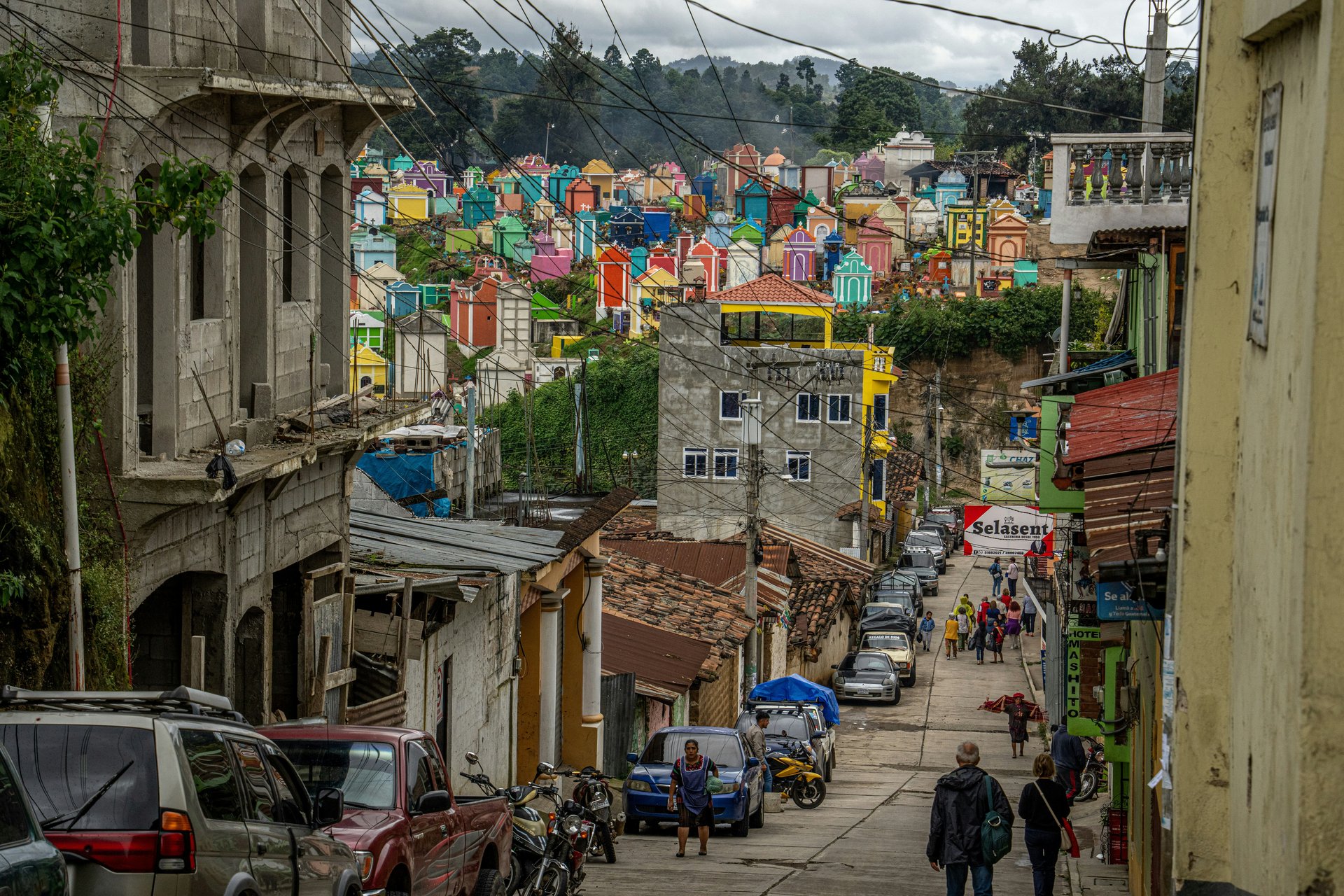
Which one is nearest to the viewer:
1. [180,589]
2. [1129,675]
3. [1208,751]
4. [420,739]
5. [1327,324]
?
[1327,324]

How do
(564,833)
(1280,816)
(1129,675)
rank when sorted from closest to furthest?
(1280,816)
(564,833)
(1129,675)

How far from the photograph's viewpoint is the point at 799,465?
193 feet

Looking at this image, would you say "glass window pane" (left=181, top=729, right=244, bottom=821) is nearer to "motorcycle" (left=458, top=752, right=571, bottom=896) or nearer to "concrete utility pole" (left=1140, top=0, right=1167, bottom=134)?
"motorcycle" (left=458, top=752, right=571, bottom=896)

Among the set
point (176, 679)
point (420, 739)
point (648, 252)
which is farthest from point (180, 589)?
point (648, 252)

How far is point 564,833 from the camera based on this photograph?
14.2 meters

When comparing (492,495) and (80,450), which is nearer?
(80,450)

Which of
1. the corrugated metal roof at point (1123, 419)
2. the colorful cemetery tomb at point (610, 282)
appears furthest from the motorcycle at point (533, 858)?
the colorful cemetery tomb at point (610, 282)

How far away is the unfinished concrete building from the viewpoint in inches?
467

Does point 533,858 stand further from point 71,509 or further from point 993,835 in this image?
point 71,509

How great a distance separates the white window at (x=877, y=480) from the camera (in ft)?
197

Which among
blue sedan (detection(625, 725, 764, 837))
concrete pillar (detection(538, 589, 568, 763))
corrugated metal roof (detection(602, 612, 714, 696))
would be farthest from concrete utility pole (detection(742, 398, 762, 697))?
blue sedan (detection(625, 725, 764, 837))

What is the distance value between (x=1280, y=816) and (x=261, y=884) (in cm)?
481

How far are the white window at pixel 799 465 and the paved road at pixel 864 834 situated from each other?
17.5 m

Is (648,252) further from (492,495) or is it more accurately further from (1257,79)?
(1257,79)
